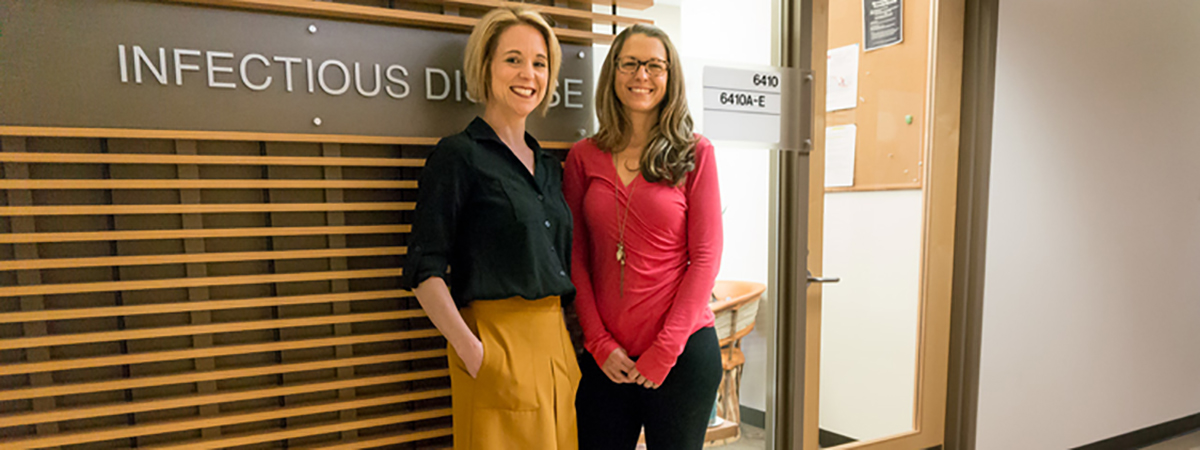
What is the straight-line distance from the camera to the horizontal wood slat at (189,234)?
4.48ft

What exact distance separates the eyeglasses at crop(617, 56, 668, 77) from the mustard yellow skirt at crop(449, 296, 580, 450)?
674 mm

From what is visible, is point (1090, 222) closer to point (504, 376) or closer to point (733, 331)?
point (733, 331)

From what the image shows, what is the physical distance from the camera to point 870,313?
2885 mm

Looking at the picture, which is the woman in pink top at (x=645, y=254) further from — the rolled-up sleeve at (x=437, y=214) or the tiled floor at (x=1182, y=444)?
the tiled floor at (x=1182, y=444)

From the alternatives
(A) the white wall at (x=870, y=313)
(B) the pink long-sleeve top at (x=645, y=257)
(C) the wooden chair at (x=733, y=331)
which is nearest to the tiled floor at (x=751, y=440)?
(C) the wooden chair at (x=733, y=331)

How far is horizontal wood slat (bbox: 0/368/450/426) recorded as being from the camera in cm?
139

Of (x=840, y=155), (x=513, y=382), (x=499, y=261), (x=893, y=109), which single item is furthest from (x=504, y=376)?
(x=893, y=109)

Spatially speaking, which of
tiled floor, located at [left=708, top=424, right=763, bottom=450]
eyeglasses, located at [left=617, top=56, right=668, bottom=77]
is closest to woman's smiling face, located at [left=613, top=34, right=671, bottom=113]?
eyeglasses, located at [left=617, top=56, right=668, bottom=77]

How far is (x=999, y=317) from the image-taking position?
2988 mm

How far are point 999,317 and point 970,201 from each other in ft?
2.05

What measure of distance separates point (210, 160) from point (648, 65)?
3.82 ft

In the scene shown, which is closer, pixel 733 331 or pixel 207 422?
pixel 207 422

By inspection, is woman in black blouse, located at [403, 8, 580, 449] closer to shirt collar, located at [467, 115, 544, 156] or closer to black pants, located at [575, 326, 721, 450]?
shirt collar, located at [467, 115, 544, 156]

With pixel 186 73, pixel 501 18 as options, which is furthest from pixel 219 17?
pixel 501 18
